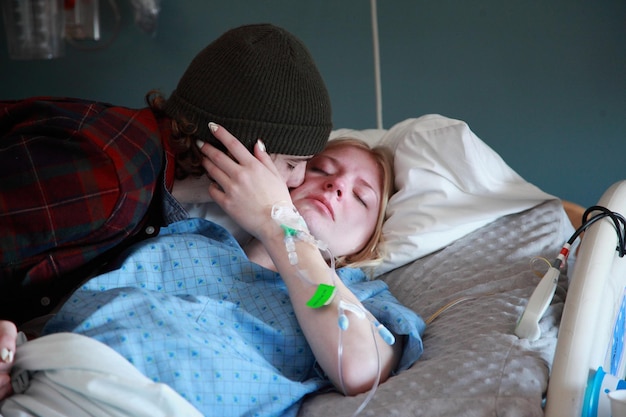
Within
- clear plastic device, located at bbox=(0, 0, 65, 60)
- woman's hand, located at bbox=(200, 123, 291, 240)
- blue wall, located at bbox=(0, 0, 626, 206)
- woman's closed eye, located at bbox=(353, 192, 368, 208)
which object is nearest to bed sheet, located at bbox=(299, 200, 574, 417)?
woman's closed eye, located at bbox=(353, 192, 368, 208)

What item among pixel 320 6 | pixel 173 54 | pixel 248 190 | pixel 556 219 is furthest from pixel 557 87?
pixel 248 190

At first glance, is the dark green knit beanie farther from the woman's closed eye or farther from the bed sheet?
the bed sheet

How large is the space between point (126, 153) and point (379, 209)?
0.67 metres

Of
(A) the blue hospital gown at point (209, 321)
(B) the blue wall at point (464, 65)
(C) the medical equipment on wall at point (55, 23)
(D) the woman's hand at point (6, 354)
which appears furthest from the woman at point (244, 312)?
(C) the medical equipment on wall at point (55, 23)

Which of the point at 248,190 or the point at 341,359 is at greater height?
the point at 248,190

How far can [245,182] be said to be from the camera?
4.67ft

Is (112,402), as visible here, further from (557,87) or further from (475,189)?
(557,87)

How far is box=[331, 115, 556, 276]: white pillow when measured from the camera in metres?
1.75

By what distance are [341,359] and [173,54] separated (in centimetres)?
211

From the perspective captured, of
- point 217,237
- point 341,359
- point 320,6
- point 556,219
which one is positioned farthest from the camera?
point 320,6

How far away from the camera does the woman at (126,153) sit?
1.25 m

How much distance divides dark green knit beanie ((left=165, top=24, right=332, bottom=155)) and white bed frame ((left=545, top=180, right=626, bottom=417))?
1.80 feet

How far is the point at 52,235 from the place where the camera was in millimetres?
1257

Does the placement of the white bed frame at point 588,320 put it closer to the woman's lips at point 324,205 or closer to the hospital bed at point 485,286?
the hospital bed at point 485,286
